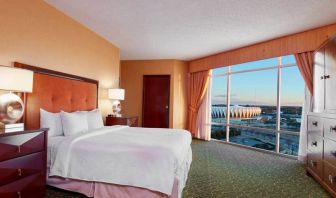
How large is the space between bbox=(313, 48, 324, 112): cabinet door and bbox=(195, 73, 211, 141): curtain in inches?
117

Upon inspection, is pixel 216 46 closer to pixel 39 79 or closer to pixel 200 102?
pixel 200 102

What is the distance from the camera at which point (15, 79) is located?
199cm

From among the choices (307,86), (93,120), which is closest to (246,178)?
(307,86)

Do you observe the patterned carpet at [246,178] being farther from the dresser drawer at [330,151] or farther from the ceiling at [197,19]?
the ceiling at [197,19]

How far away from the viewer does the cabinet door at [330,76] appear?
2.64m

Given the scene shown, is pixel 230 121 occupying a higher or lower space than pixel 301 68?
lower

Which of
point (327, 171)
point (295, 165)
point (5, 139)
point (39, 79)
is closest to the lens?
point (5, 139)

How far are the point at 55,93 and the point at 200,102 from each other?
13.8ft

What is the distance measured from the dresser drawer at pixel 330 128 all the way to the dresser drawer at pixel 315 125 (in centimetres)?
15

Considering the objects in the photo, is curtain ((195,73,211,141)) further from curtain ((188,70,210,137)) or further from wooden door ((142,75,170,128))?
wooden door ((142,75,170,128))

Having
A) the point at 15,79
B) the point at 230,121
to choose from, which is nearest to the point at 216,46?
the point at 230,121

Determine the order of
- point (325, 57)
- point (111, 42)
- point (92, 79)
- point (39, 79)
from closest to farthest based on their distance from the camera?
point (39, 79)
point (325, 57)
point (92, 79)
point (111, 42)

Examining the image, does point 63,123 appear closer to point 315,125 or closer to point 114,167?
point 114,167

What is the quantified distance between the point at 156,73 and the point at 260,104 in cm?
323
